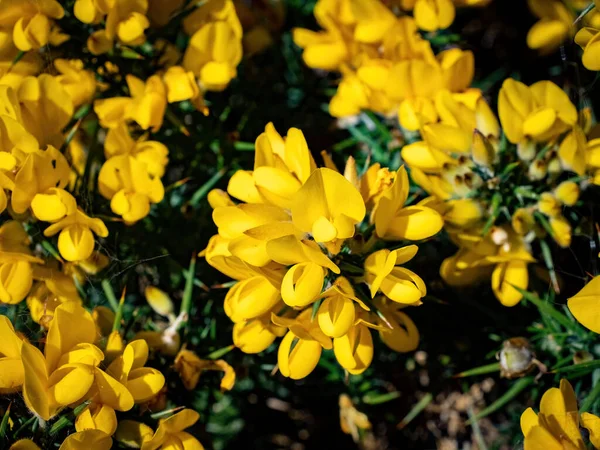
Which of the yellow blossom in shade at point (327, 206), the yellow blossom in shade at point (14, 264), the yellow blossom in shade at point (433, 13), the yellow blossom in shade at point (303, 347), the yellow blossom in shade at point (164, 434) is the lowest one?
the yellow blossom in shade at point (164, 434)

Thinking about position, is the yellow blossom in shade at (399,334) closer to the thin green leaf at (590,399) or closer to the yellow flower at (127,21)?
the thin green leaf at (590,399)

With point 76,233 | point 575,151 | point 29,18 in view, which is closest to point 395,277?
point 575,151

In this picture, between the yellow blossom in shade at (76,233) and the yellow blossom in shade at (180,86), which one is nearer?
the yellow blossom in shade at (76,233)

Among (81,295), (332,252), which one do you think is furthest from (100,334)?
(332,252)

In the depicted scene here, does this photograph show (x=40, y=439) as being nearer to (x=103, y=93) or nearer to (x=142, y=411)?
(x=142, y=411)

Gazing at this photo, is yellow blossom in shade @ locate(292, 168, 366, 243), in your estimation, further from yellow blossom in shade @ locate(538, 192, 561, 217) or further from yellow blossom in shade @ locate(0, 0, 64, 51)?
yellow blossom in shade @ locate(0, 0, 64, 51)

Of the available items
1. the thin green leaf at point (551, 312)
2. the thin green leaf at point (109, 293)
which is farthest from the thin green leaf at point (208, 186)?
the thin green leaf at point (551, 312)

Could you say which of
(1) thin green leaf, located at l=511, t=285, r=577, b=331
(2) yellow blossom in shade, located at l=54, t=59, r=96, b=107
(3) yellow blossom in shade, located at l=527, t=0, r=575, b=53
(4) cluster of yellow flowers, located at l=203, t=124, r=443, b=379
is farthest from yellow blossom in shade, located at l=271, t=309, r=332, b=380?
(3) yellow blossom in shade, located at l=527, t=0, r=575, b=53
